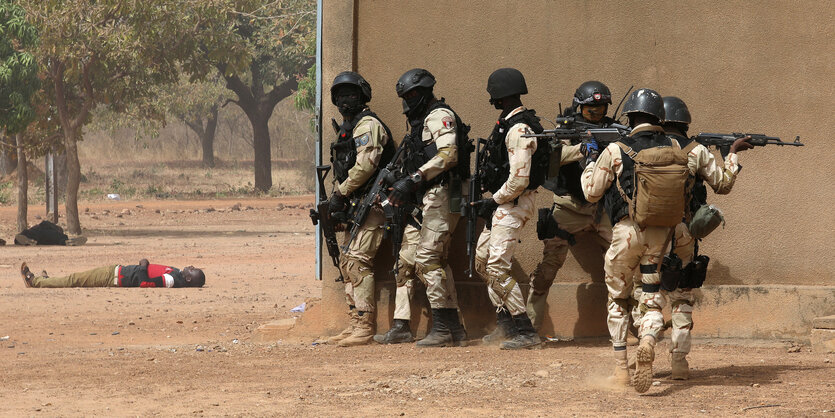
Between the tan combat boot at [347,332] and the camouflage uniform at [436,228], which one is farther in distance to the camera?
the tan combat boot at [347,332]

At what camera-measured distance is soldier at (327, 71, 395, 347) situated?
A: 766 centimetres

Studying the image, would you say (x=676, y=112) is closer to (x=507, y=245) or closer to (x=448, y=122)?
(x=507, y=245)

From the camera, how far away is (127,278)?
12.1 meters

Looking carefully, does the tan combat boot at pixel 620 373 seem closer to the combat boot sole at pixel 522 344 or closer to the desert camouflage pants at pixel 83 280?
the combat boot sole at pixel 522 344

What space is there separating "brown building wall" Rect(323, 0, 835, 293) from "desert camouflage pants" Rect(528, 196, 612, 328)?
0.87ft

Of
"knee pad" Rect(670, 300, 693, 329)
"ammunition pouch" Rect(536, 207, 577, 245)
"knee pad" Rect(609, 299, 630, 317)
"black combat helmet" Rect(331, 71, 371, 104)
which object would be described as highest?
"black combat helmet" Rect(331, 71, 371, 104)

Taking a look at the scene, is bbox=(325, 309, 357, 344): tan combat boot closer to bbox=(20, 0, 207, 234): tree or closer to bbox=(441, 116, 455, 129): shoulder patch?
bbox=(441, 116, 455, 129): shoulder patch

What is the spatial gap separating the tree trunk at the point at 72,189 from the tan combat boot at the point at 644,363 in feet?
52.3

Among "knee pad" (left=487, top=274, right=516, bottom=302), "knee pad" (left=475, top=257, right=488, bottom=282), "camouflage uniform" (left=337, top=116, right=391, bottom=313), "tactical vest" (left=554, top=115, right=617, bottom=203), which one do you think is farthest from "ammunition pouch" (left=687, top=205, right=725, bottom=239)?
"camouflage uniform" (left=337, top=116, right=391, bottom=313)

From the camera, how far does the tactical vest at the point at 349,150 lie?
7746 mm

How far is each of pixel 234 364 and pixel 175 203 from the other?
2251 centimetres

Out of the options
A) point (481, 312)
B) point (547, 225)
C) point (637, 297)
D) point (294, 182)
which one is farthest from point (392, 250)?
point (294, 182)

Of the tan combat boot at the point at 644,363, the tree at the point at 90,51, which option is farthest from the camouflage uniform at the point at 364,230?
the tree at the point at 90,51

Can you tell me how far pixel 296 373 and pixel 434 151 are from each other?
70.7 inches
